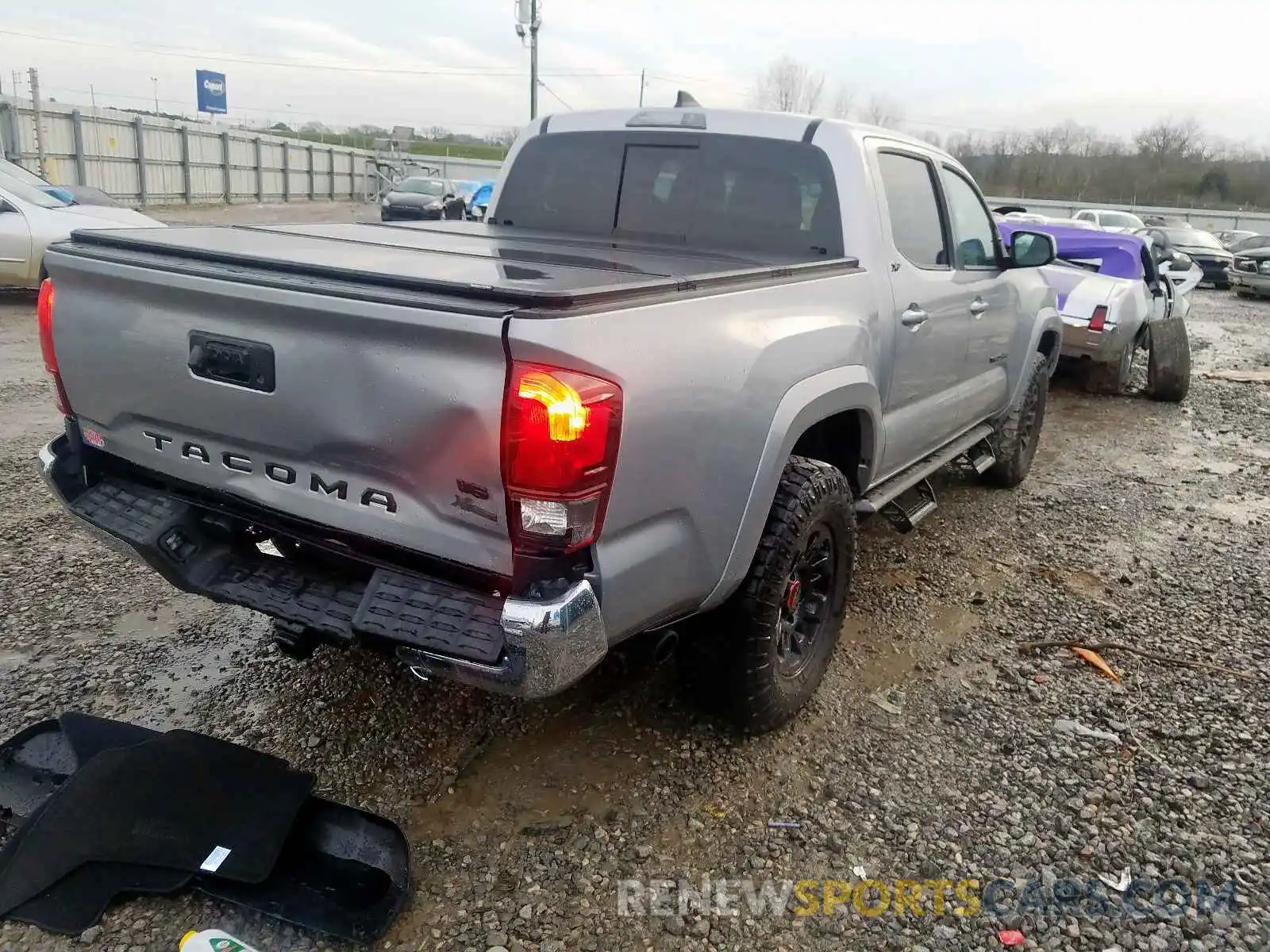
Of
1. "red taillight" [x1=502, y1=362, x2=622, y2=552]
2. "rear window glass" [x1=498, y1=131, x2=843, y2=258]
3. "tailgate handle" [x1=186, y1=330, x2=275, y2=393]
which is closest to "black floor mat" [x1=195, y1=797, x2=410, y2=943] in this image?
"red taillight" [x1=502, y1=362, x2=622, y2=552]

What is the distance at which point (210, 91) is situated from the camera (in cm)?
4556

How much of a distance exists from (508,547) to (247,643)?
1981 mm

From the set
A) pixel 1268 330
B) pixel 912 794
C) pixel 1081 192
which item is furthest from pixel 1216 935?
pixel 1081 192

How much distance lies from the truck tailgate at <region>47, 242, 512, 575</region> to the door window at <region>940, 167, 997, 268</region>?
122 inches

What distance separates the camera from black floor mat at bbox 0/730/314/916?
7.65ft

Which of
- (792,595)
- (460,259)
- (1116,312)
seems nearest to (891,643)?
(792,595)

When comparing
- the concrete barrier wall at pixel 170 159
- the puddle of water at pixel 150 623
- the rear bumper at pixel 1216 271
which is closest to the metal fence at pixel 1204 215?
the rear bumper at pixel 1216 271

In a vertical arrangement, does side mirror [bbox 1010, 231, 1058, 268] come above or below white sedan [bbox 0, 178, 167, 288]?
above

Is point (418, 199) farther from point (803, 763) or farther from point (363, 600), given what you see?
point (363, 600)

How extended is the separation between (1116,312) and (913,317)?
241 inches

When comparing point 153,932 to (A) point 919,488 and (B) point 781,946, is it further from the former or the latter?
(A) point 919,488

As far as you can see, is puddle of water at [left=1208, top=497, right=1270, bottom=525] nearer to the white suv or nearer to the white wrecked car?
the white wrecked car

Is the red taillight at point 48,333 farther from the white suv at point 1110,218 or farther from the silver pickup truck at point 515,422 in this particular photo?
the white suv at point 1110,218

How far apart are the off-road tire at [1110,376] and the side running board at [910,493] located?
5.28 meters
